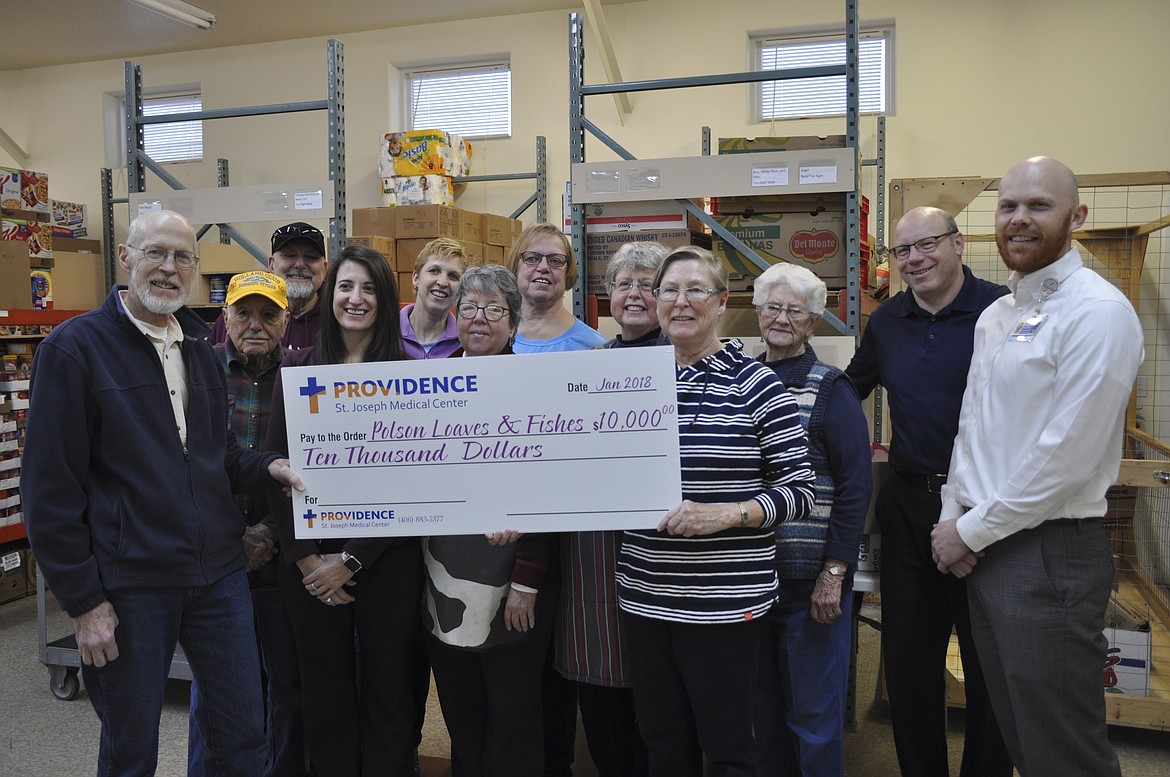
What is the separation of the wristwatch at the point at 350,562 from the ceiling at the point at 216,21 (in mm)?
5633

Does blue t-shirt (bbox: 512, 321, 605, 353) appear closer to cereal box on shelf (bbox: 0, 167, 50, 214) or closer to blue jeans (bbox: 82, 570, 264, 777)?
blue jeans (bbox: 82, 570, 264, 777)

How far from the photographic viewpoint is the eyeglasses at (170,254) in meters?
1.86

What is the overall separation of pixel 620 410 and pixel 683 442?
0.51ft

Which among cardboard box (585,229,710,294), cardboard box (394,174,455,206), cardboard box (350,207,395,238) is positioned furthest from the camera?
cardboard box (394,174,455,206)

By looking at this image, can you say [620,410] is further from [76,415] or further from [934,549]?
[76,415]

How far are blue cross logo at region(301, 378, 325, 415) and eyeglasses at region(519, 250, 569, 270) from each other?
2.84 ft

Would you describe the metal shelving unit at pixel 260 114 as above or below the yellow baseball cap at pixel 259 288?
above

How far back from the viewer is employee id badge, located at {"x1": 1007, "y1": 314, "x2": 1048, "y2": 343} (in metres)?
1.92

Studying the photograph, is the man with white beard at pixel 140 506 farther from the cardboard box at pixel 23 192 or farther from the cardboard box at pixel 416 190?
the cardboard box at pixel 23 192

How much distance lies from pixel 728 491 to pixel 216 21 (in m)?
6.96

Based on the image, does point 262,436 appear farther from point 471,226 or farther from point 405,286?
point 471,226

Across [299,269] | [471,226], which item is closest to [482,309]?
[299,269]

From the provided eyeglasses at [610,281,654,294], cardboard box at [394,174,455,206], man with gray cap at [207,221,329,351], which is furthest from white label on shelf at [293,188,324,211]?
cardboard box at [394,174,455,206]

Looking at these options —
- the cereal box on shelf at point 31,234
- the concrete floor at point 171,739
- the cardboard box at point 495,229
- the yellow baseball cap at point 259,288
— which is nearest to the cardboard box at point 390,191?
the cardboard box at point 495,229
